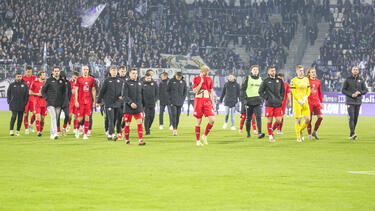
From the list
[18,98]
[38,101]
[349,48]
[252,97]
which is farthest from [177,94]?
[349,48]

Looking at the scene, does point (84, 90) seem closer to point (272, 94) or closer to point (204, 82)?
point (204, 82)

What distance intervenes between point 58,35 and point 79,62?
378 centimetres

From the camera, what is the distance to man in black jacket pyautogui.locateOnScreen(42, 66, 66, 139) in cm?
1783

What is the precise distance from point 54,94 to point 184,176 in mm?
8988

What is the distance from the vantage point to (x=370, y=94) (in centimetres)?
4166

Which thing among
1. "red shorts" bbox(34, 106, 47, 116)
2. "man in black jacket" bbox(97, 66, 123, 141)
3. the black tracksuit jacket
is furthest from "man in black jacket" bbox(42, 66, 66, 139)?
the black tracksuit jacket

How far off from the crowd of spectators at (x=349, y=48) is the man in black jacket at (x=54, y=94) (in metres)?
29.7

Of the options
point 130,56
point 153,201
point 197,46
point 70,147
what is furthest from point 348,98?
point 197,46

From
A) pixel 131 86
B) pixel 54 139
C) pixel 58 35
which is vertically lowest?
pixel 54 139

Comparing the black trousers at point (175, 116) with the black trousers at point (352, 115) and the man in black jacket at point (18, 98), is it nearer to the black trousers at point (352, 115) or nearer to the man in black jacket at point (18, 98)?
the man in black jacket at point (18, 98)

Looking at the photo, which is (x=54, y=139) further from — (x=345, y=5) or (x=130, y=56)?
(x=345, y=5)

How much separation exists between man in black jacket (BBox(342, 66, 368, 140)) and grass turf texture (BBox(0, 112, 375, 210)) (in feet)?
8.37

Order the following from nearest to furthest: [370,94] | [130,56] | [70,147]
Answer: [70,147]
[370,94]
[130,56]

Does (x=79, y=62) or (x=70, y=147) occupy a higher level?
(x=79, y=62)
